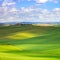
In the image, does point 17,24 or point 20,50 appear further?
point 17,24

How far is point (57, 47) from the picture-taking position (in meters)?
13.2

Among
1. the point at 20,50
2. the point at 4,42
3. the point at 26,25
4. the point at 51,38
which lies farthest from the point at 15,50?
the point at 26,25

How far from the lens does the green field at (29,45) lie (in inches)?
421

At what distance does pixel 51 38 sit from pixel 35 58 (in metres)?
5.90

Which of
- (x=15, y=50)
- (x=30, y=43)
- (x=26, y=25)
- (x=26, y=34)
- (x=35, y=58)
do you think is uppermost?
(x=26, y=25)

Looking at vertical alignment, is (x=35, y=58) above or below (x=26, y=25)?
below

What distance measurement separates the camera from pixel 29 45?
542 inches

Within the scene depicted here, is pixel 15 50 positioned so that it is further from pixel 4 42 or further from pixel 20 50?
pixel 4 42

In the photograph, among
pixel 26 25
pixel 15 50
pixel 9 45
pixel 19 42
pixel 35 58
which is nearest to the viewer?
pixel 35 58

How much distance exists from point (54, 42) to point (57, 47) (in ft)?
4.54

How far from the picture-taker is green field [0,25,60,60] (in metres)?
10.7

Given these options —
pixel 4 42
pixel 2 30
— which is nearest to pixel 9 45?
pixel 4 42

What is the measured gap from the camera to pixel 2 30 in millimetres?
18281

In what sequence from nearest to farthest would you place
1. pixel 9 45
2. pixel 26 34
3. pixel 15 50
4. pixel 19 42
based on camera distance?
1. pixel 15 50
2. pixel 9 45
3. pixel 19 42
4. pixel 26 34
